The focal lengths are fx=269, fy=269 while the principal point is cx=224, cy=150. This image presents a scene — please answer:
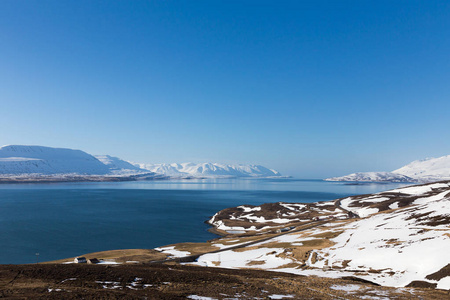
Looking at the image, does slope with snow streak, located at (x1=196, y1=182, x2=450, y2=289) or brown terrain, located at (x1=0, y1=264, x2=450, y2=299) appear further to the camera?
slope with snow streak, located at (x1=196, y1=182, x2=450, y2=289)

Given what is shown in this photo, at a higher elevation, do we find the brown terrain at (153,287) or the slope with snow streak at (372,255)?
the brown terrain at (153,287)

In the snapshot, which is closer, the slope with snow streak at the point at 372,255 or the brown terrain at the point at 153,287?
the brown terrain at the point at 153,287

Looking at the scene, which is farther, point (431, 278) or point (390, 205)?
point (390, 205)

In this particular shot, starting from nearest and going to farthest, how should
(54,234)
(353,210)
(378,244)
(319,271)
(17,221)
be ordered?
(319,271), (378,244), (54,234), (17,221), (353,210)

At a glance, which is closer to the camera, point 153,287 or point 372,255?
point 153,287

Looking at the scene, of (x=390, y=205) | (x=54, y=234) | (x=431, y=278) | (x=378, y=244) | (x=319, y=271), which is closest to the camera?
(x=431, y=278)

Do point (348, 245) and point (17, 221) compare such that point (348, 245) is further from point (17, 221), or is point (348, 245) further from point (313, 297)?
point (17, 221)

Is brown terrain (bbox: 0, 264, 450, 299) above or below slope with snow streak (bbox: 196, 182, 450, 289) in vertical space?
above

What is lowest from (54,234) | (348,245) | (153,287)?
(54,234)

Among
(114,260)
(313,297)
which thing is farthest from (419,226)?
(114,260)

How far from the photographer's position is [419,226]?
63031 mm

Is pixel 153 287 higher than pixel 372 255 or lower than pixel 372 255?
higher

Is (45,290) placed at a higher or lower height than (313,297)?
higher

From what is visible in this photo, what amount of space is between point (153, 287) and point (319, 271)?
29256 mm
